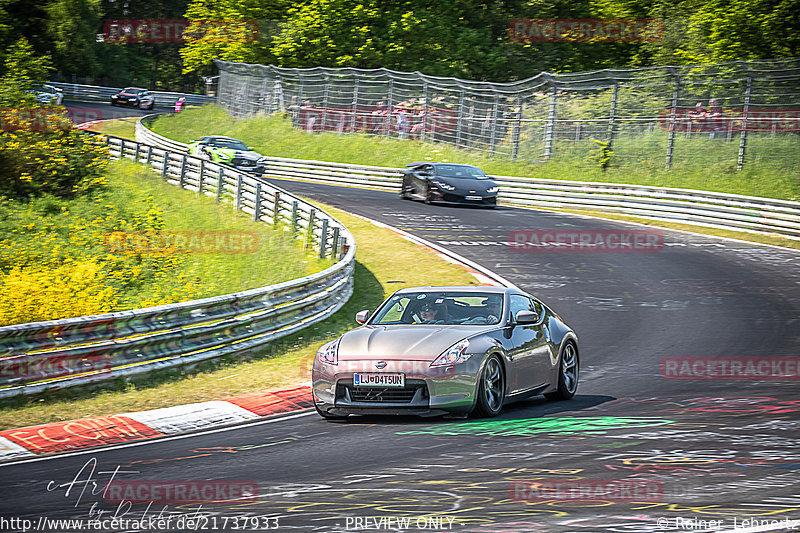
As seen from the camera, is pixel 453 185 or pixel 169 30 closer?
pixel 453 185

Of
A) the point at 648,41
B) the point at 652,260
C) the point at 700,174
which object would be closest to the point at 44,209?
the point at 652,260

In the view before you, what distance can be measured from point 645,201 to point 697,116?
382cm

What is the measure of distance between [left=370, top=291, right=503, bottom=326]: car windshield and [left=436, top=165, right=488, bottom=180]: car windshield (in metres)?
20.2

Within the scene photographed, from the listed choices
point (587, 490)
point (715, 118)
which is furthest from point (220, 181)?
point (587, 490)

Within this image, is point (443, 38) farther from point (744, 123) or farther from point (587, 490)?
point (587, 490)

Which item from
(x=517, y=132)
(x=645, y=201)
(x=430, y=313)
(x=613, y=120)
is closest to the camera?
(x=430, y=313)

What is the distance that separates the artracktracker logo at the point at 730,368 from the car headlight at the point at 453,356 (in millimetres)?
3710

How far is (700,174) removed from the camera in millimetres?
Answer: 31062

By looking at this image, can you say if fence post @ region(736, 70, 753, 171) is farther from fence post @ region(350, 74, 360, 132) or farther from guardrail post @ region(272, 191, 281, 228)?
fence post @ region(350, 74, 360, 132)

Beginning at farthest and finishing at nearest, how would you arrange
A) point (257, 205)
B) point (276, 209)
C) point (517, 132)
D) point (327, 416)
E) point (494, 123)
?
1. point (494, 123)
2. point (517, 132)
3. point (257, 205)
4. point (276, 209)
5. point (327, 416)

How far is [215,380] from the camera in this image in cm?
1194

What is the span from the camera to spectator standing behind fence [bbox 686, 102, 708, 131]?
100ft

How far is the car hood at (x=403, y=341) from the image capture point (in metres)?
8.84

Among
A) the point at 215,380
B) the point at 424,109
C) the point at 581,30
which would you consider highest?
the point at 581,30
